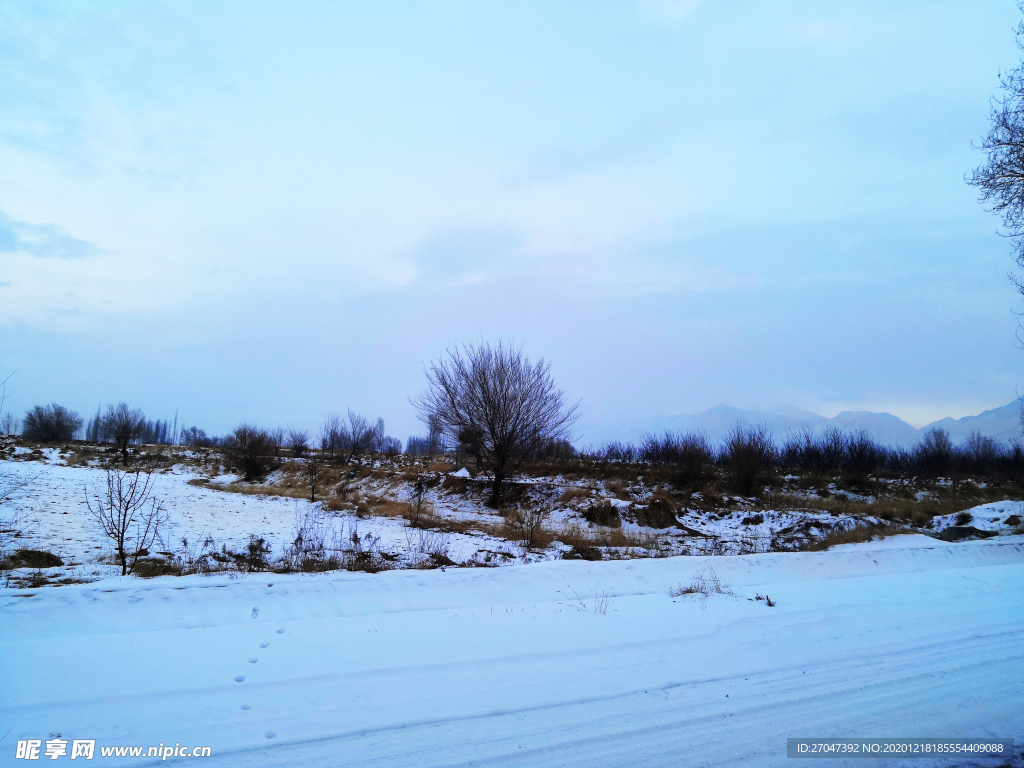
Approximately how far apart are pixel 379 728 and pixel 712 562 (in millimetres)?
8171

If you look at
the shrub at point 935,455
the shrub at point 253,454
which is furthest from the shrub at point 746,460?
the shrub at point 253,454

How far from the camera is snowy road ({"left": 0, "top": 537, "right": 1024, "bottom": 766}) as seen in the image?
13.1 ft

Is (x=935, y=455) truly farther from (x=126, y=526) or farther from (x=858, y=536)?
(x=126, y=526)

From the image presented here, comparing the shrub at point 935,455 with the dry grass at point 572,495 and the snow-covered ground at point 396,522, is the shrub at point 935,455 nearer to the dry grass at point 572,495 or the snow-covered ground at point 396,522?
the snow-covered ground at point 396,522

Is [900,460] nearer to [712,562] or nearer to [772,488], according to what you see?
[772,488]

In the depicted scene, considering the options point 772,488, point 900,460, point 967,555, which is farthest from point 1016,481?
point 967,555

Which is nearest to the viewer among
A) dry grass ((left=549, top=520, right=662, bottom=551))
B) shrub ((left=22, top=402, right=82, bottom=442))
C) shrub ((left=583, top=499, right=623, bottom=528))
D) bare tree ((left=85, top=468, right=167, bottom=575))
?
bare tree ((left=85, top=468, right=167, bottom=575))

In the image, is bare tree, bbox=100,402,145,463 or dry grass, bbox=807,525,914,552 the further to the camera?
bare tree, bbox=100,402,145,463

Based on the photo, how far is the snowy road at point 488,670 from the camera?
13.1ft

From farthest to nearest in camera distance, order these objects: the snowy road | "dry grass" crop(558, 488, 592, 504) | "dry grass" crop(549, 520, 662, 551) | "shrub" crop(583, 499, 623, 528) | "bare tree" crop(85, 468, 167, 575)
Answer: "dry grass" crop(558, 488, 592, 504) → "shrub" crop(583, 499, 623, 528) → "dry grass" crop(549, 520, 662, 551) → "bare tree" crop(85, 468, 167, 575) → the snowy road

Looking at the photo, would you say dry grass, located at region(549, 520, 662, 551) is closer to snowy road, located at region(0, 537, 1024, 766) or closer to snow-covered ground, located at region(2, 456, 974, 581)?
snow-covered ground, located at region(2, 456, 974, 581)

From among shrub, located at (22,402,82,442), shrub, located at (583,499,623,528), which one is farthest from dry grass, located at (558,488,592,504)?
shrub, located at (22,402,82,442)

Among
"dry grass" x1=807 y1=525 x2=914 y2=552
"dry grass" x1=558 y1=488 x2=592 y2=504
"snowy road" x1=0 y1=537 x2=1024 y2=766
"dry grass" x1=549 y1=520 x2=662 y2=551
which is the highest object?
"snowy road" x1=0 y1=537 x2=1024 y2=766

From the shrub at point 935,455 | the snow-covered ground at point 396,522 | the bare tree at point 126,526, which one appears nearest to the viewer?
the bare tree at point 126,526
